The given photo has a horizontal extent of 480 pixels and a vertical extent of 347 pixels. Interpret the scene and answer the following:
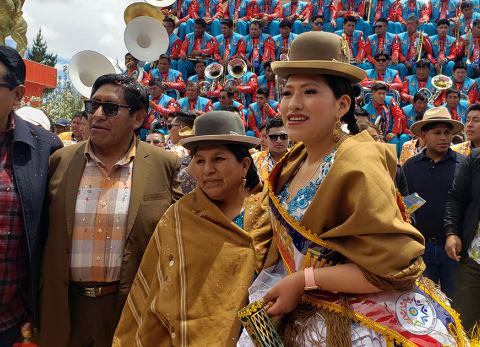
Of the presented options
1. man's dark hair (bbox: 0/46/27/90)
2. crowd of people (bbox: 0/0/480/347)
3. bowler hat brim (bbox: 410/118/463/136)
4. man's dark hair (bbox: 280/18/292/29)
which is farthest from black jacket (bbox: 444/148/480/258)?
man's dark hair (bbox: 280/18/292/29)

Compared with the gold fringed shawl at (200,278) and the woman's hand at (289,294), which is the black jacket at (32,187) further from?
the woman's hand at (289,294)

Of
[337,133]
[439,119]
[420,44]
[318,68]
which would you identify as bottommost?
[439,119]

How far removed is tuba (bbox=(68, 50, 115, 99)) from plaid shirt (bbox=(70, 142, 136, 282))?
8.94m

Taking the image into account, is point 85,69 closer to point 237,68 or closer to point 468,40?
point 237,68

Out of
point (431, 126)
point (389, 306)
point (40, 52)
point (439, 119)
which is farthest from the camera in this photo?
point (40, 52)

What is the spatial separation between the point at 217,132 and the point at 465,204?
2.89m

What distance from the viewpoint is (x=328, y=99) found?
6.52ft

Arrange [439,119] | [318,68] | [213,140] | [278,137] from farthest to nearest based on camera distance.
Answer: [278,137]
[439,119]
[213,140]
[318,68]

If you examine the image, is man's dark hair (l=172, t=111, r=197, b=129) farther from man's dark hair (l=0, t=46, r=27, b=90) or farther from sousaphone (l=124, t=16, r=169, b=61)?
sousaphone (l=124, t=16, r=169, b=61)

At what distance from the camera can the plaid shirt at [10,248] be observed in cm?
267

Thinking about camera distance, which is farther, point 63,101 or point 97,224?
point 63,101

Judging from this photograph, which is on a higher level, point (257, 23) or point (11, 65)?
point (257, 23)

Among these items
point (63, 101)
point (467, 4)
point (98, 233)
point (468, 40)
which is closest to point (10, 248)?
point (98, 233)

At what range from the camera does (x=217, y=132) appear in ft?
8.50
